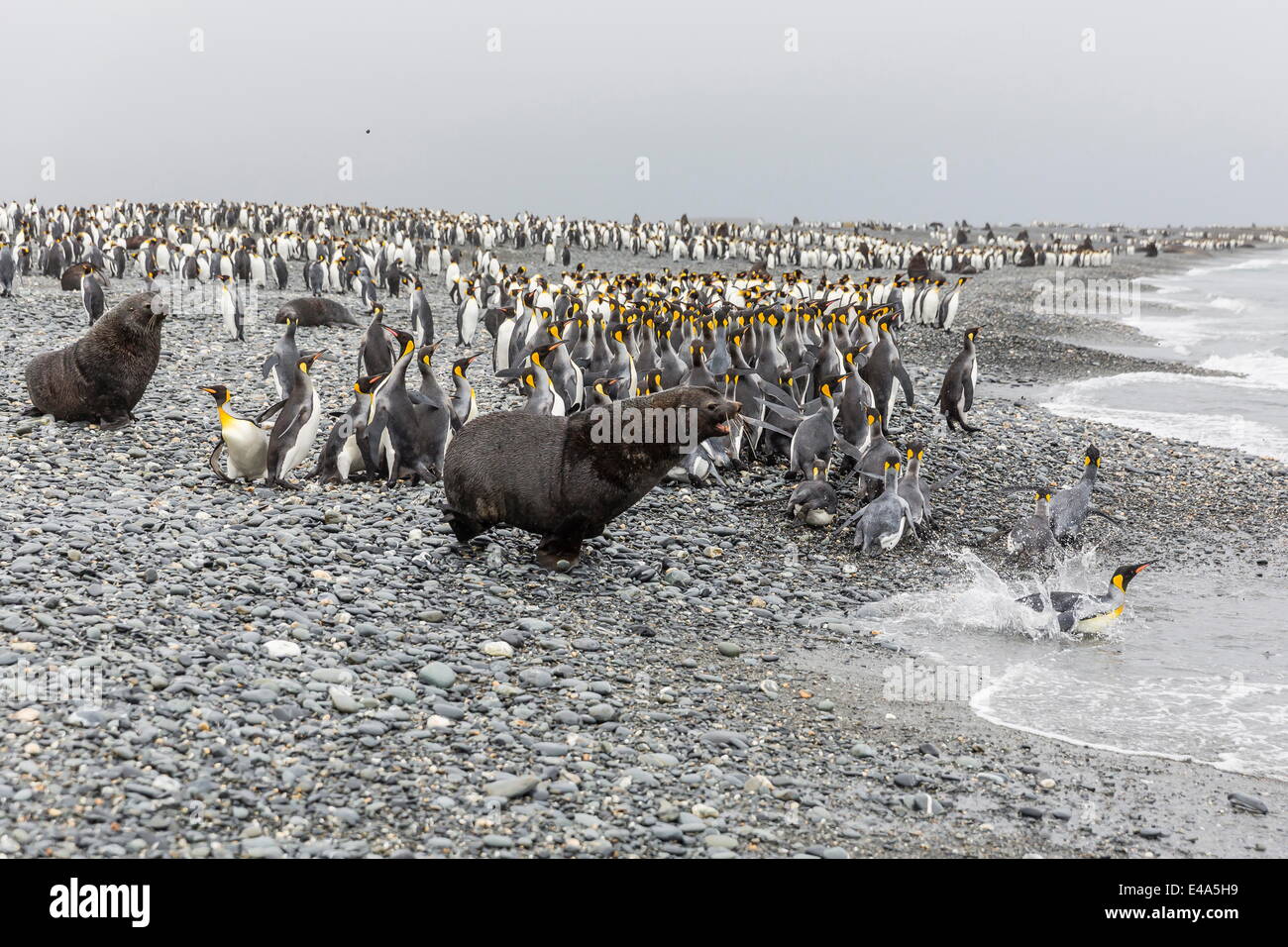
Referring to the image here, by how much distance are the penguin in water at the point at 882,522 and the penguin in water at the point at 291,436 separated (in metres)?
4.30

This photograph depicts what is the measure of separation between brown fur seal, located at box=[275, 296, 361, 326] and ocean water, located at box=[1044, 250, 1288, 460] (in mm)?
11963

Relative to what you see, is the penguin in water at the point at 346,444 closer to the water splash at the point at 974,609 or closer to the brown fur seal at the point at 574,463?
the brown fur seal at the point at 574,463

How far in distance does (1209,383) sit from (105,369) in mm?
18131

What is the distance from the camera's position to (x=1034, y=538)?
8.52 meters

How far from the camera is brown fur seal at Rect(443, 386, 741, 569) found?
6.73 meters

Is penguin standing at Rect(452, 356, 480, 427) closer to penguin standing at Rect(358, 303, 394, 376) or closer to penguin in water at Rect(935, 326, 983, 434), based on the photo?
penguin standing at Rect(358, 303, 394, 376)

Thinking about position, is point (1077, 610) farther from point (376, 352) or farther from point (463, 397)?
point (376, 352)

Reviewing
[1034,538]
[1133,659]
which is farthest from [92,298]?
[1133,659]

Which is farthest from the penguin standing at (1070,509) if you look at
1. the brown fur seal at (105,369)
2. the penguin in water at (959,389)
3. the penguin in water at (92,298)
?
the penguin in water at (92,298)

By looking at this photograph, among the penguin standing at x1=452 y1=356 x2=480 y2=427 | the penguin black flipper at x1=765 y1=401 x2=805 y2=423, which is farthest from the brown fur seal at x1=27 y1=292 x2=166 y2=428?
the penguin black flipper at x1=765 y1=401 x2=805 y2=423

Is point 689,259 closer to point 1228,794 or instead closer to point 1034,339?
Result: point 1034,339

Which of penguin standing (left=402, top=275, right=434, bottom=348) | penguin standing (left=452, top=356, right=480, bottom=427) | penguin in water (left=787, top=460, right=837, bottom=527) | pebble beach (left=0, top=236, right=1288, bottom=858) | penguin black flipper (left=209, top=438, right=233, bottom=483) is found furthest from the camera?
penguin standing (left=402, top=275, right=434, bottom=348)

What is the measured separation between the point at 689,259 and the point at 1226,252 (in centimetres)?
5183
